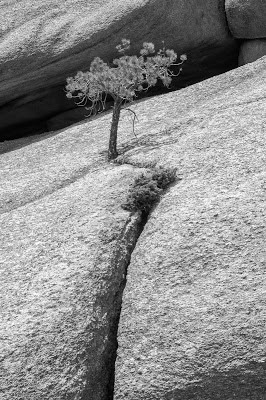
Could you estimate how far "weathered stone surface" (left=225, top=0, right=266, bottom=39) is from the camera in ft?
82.0

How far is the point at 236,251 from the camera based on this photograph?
607 inches

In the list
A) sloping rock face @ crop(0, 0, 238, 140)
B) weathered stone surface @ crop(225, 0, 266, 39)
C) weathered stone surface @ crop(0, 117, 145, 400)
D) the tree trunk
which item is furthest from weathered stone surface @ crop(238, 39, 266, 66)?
weathered stone surface @ crop(0, 117, 145, 400)

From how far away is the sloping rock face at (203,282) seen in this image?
14266mm

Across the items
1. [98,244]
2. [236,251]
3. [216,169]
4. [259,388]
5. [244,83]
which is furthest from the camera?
[244,83]

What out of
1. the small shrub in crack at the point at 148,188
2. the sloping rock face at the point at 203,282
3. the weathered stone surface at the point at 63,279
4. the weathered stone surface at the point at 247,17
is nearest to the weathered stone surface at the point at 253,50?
the weathered stone surface at the point at 247,17

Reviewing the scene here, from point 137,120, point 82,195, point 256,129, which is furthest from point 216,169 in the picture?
point 137,120

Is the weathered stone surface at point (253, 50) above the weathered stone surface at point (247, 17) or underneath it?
underneath

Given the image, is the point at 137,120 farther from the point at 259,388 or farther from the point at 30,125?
the point at 259,388

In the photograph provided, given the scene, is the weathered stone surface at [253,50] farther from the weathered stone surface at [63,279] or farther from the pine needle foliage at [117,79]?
the weathered stone surface at [63,279]

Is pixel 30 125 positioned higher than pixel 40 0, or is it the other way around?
pixel 40 0

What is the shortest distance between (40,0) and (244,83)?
23.2 ft

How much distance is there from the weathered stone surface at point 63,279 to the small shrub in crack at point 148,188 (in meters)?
0.23

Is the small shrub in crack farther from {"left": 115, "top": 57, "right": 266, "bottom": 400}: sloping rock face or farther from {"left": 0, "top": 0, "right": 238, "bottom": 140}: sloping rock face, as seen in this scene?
{"left": 0, "top": 0, "right": 238, "bottom": 140}: sloping rock face

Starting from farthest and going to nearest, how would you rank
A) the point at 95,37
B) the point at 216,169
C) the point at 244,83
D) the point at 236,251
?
1. the point at 95,37
2. the point at 244,83
3. the point at 216,169
4. the point at 236,251
